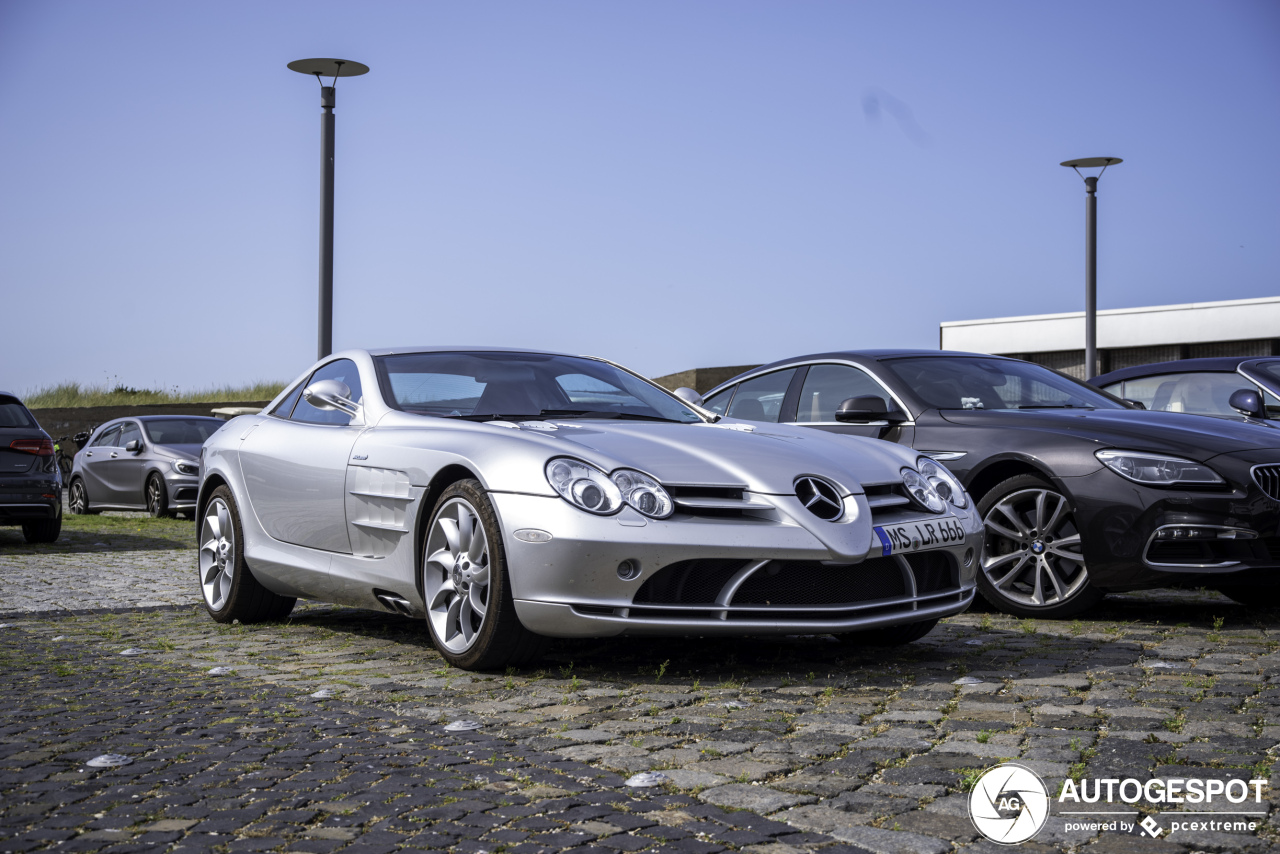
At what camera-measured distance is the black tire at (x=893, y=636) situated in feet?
18.6

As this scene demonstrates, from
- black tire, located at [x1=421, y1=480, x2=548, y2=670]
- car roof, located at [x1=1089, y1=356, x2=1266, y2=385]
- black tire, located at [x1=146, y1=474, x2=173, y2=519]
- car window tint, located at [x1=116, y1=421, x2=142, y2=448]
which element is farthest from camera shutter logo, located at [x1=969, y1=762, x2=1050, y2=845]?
car window tint, located at [x1=116, y1=421, x2=142, y2=448]

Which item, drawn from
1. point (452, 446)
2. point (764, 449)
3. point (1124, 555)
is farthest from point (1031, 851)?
point (1124, 555)

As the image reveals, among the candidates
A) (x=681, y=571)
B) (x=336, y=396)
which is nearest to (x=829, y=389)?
(x=336, y=396)

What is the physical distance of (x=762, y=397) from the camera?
28.0 ft

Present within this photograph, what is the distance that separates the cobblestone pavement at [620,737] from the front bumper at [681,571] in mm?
233

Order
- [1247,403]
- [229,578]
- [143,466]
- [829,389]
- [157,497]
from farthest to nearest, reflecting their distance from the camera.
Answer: [143,466] < [157,497] < [1247,403] < [829,389] < [229,578]

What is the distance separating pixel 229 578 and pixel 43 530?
7.17 m

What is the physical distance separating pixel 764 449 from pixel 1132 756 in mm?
1995

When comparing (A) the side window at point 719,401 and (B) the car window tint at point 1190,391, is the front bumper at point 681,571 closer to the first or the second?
(A) the side window at point 719,401

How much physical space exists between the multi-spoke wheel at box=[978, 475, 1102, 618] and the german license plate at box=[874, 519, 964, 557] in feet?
4.44

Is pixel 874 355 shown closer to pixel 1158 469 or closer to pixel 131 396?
pixel 1158 469

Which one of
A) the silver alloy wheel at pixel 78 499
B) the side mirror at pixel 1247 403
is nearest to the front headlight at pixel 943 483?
the side mirror at pixel 1247 403

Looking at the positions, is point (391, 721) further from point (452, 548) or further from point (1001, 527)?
point (1001, 527)

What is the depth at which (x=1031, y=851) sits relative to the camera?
2943 mm
